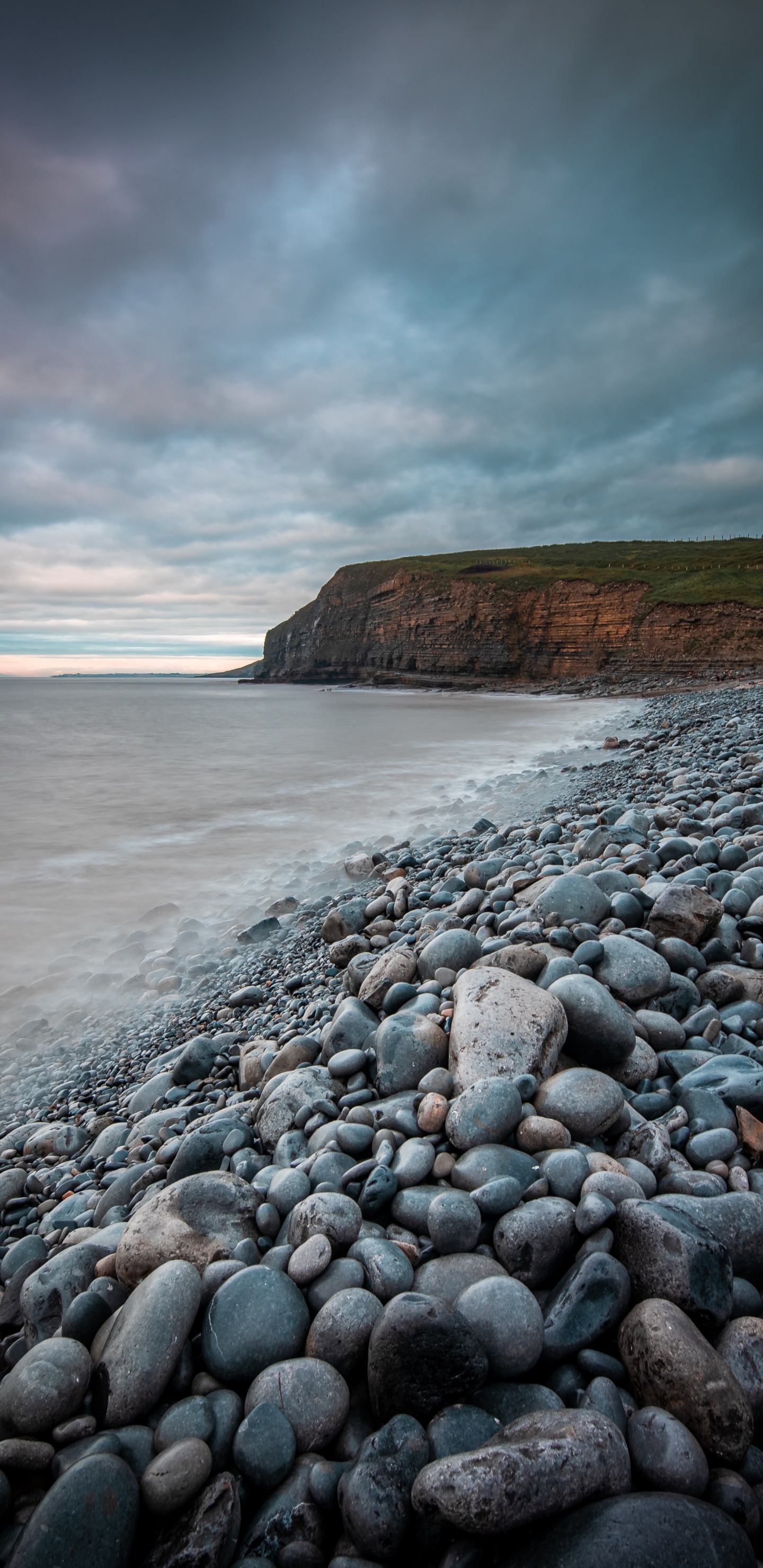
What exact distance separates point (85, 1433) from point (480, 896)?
2598mm

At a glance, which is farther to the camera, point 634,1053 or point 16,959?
point 16,959

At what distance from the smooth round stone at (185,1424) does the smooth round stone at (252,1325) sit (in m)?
0.08

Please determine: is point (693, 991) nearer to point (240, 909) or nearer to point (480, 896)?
point (480, 896)

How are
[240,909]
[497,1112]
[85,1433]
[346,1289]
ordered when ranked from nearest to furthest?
[85,1433], [346,1289], [497,1112], [240,909]

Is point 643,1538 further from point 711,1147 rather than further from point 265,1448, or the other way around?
point 711,1147

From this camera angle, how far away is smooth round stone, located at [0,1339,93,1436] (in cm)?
123

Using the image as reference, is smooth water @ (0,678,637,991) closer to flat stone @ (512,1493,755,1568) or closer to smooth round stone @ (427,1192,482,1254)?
smooth round stone @ (427,1192,482,1254)

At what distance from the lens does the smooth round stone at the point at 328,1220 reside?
4.97 ft

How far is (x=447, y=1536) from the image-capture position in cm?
104

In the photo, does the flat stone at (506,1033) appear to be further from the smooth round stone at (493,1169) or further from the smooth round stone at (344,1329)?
the smooth round stone at (344,1329)

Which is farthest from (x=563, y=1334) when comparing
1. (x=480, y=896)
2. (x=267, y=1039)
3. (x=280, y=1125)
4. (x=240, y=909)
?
(x=240, y=909)

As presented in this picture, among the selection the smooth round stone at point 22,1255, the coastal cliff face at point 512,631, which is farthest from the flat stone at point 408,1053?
the coastal cliff face at point 512,631

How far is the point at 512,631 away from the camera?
41.7m

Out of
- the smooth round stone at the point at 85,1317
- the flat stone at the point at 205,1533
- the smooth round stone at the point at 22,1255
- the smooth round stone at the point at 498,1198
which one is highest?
the smooth round stone at the point at 498,1198
